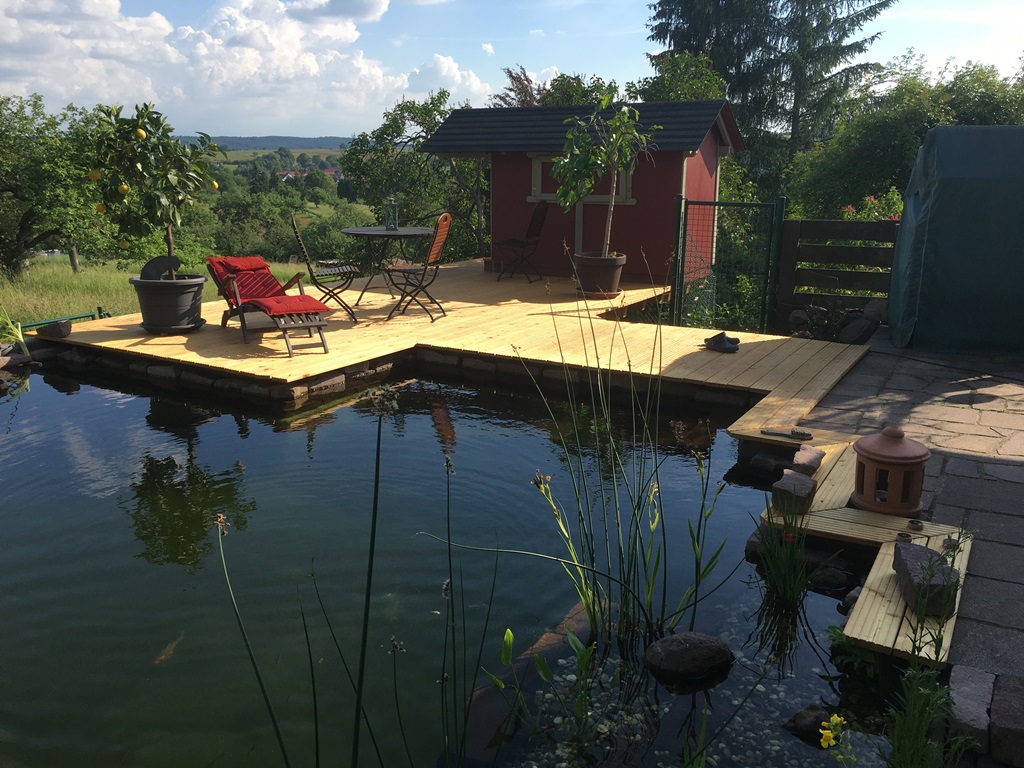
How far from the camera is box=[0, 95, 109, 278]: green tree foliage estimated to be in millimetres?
15219

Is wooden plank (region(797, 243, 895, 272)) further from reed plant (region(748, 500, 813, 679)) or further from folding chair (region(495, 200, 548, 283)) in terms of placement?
reed plant (region(748, 500, 813, 679))

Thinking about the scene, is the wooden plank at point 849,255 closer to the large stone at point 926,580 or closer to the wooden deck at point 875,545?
the wooden deck at point 875,545

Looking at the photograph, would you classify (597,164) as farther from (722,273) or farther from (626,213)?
(722,273)

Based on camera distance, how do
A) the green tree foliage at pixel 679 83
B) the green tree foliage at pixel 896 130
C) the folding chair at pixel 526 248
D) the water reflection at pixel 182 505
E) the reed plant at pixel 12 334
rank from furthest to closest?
the green tree foliage at pixel 679 83 < the green tree foliage at pixel 896 130 < the folding chair at pixel 526 248 < the reed plant at pixel 12 334 < the water reflection at pixel 182 505

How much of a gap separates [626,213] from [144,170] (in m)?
6.17

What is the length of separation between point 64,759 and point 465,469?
2.64 m

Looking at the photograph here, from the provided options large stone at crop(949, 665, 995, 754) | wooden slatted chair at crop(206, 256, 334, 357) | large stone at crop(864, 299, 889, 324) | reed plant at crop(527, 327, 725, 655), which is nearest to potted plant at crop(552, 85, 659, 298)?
large stone at crop(864, 299, 889, 324)

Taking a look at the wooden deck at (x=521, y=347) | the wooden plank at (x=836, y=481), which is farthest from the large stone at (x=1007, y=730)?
the wooden deck at (x=521, y=347)

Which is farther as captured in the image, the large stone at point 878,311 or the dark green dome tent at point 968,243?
the large stone at point 878,311

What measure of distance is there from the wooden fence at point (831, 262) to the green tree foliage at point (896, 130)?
7007 millimetres

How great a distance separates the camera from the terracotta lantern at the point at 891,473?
3441 mm

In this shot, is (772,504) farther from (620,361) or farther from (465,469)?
(620,361)

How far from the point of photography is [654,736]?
2.58 meters

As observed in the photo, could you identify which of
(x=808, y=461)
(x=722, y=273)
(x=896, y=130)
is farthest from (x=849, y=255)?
(x=896, y=130)
